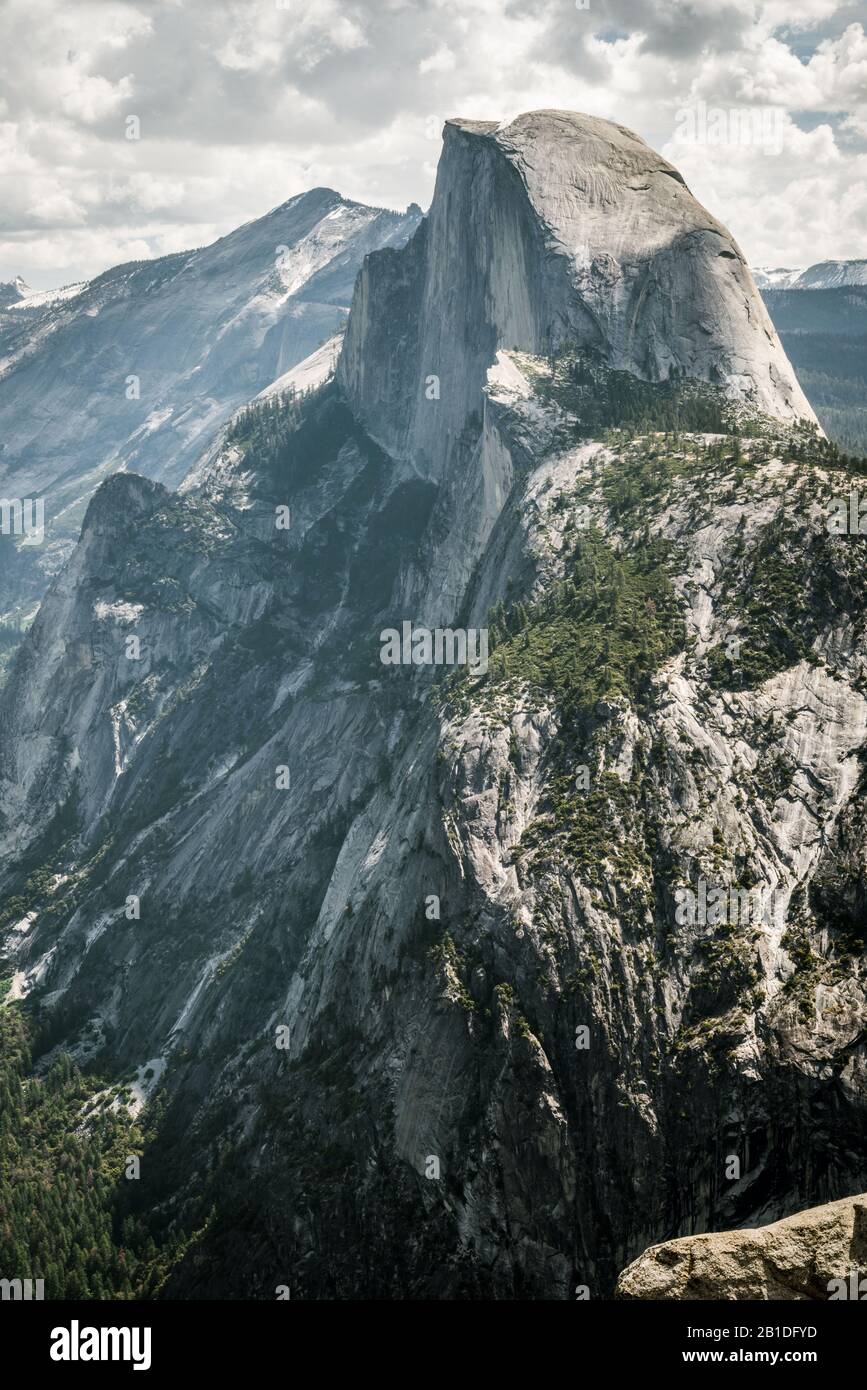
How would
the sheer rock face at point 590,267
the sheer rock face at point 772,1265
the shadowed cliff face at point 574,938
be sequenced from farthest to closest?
1. the sheer rock face at point 590,267
2. the shadowed cliff face at point 574,938
3. the sheer rock face at point 772,1265

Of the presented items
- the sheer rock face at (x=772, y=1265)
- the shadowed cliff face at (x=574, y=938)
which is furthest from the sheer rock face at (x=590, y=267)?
the sheer rock face at (x=772, y=1265)

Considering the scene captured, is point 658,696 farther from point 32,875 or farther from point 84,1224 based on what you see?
point 32,875

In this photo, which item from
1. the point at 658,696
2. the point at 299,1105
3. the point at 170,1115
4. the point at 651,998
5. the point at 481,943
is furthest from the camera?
the point at 170,1115

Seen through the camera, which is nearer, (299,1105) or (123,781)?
(299,1105)

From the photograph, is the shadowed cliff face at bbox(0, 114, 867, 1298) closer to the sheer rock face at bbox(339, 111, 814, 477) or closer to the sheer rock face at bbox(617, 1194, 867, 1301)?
the sheer rock face at bbox(339, 111, 814, 477)

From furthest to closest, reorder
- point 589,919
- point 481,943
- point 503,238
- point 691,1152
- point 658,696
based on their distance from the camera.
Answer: point 503,238 → point 658,696 → point 481,943 → point 589,919 → point 691,1152

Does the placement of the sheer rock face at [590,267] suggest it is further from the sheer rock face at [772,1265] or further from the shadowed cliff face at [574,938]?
the sheer rock face at [772,1265]

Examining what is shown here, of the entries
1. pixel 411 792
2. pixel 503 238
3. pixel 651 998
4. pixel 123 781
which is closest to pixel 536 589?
pixel 411 792
